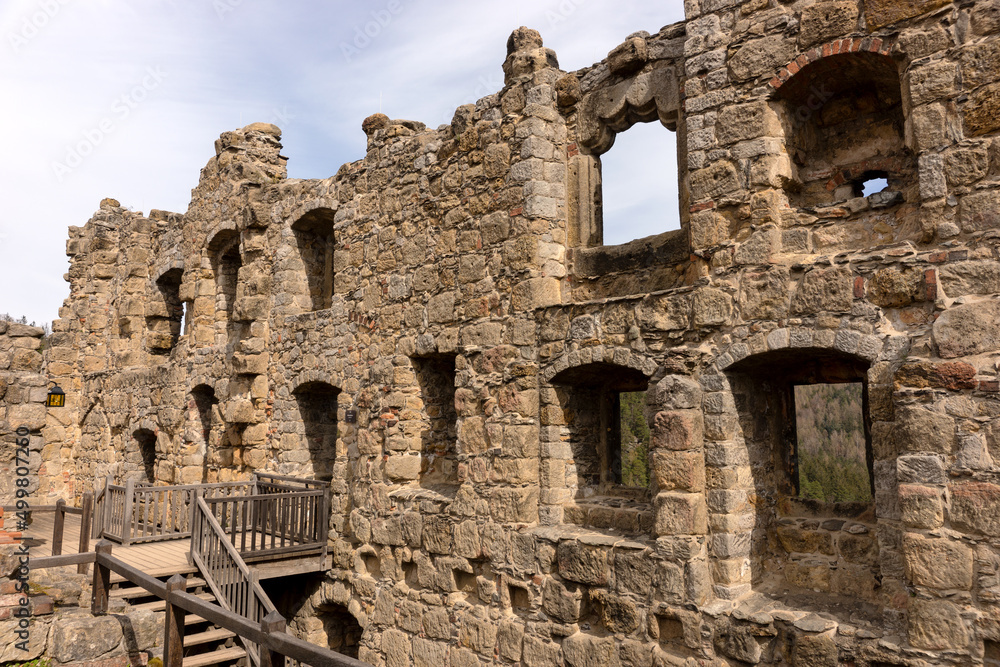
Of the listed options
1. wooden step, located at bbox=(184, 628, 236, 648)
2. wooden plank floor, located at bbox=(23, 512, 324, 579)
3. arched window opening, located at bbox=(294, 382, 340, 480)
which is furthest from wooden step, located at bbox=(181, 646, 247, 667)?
arched window opening, located at bbox=(294, 382, 340, 480)

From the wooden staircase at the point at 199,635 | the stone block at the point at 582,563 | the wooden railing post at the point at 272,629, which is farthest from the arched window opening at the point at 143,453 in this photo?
the wooden railing post at the point at 272,629

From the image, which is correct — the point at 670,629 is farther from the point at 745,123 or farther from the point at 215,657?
the point at 215,657

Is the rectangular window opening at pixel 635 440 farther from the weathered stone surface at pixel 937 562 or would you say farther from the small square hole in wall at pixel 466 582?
the weathered stone surface at pixel 937 562

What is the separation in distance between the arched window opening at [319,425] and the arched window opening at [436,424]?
228 cm

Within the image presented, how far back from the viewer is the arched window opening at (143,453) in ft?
44.4

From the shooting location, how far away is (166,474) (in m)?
12.3

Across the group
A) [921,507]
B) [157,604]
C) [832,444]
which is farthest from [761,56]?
[832,444]

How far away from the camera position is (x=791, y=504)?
5656mm

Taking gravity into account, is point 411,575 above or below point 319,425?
below

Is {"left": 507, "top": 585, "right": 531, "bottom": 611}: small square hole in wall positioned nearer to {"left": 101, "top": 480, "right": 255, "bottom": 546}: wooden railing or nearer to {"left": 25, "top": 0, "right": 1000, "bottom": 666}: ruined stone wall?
{"left": 25, "top": 0, "right": 1000, "bottom": 666}: ruined stone wall

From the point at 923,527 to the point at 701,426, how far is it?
157 cm

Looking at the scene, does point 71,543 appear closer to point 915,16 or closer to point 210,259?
point 210,259

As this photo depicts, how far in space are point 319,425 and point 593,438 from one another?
4.85 meters

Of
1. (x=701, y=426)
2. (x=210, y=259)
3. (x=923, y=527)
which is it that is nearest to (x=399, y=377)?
(x=701, y=426)
